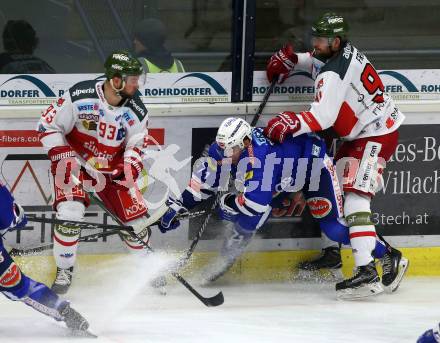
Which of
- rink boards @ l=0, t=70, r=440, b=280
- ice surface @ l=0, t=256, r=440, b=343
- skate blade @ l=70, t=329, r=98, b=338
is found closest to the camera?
skate blade @ l=70, t=329, r=98, b=338

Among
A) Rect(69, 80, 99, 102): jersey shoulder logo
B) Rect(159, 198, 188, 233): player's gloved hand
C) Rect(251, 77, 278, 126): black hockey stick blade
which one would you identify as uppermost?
Rect(69, 80, 99, 102): jersey shoulder logo

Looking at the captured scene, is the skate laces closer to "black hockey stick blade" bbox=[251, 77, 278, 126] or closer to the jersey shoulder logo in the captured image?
the jersey shoulder logo

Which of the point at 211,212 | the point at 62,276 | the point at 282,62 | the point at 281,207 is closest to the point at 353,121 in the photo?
the point at 282,62

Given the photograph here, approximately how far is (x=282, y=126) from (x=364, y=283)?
979 millimetres

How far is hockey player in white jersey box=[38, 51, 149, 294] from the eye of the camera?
20.5 feet

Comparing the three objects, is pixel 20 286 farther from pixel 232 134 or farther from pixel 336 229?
pixel 336 229

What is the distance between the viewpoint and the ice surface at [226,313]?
5754 mm

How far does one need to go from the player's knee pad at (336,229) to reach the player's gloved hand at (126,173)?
1087 mm

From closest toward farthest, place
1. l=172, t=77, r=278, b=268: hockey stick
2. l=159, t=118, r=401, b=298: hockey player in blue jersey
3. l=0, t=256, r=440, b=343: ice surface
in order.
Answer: l=0, t=256, r=440, b=343: ice surface < l=159, t=118, r=401, b=298: hockey player in blue jersey < l=172, t=77, r=278, b=268: hockey stick

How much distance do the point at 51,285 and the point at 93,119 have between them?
0.97 m

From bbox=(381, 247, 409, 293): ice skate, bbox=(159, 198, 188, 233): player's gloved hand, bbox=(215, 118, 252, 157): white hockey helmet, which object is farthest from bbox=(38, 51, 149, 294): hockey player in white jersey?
bbox=(381, 247, 409, 293): ice skate

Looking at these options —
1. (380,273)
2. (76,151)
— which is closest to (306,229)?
(380,273)

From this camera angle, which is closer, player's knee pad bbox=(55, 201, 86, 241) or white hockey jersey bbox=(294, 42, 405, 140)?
player's knee pad bbox=(55, 201, 86, 241)

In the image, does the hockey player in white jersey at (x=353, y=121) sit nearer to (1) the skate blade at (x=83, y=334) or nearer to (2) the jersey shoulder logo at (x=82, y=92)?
(2) the jersey shoulder logo at (x=82, y=92)
